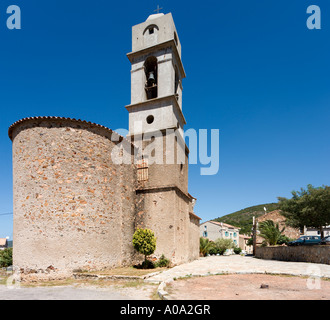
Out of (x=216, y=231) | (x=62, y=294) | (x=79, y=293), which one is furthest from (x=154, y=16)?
(x=216, y=231)

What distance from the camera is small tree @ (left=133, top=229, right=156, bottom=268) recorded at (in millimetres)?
14617

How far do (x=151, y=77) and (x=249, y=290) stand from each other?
16006mm

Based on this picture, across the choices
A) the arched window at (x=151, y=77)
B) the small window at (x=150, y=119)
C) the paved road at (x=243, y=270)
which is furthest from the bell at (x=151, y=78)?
the paved road at (x=243, y=270)

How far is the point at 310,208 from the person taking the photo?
2097 cm

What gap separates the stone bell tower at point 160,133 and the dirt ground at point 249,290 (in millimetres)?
5889

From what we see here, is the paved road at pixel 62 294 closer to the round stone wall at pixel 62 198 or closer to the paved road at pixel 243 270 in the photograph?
the round stone wall at pixel 62 198

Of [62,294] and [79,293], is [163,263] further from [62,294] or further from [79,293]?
[62,294]

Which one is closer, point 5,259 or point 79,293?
point 79,293

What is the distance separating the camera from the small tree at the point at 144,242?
14617 mm

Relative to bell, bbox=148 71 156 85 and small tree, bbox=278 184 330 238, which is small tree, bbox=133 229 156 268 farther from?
small tree, bbox=278 184 330 238

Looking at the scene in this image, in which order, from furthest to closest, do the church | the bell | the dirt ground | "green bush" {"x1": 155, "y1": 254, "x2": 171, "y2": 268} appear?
the bell → "green bush" {"x1": 155, "y1": 254, "x2": 171, "y2": 268} → the church → the dirt ground

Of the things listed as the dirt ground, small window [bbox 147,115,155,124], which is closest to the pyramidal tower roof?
small window [bbox 147,115,155,124]

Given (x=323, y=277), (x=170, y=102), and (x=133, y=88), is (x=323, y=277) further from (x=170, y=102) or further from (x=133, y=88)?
(x=133, y=88)

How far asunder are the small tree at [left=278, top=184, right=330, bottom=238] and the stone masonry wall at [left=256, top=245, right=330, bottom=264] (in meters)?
2.84
